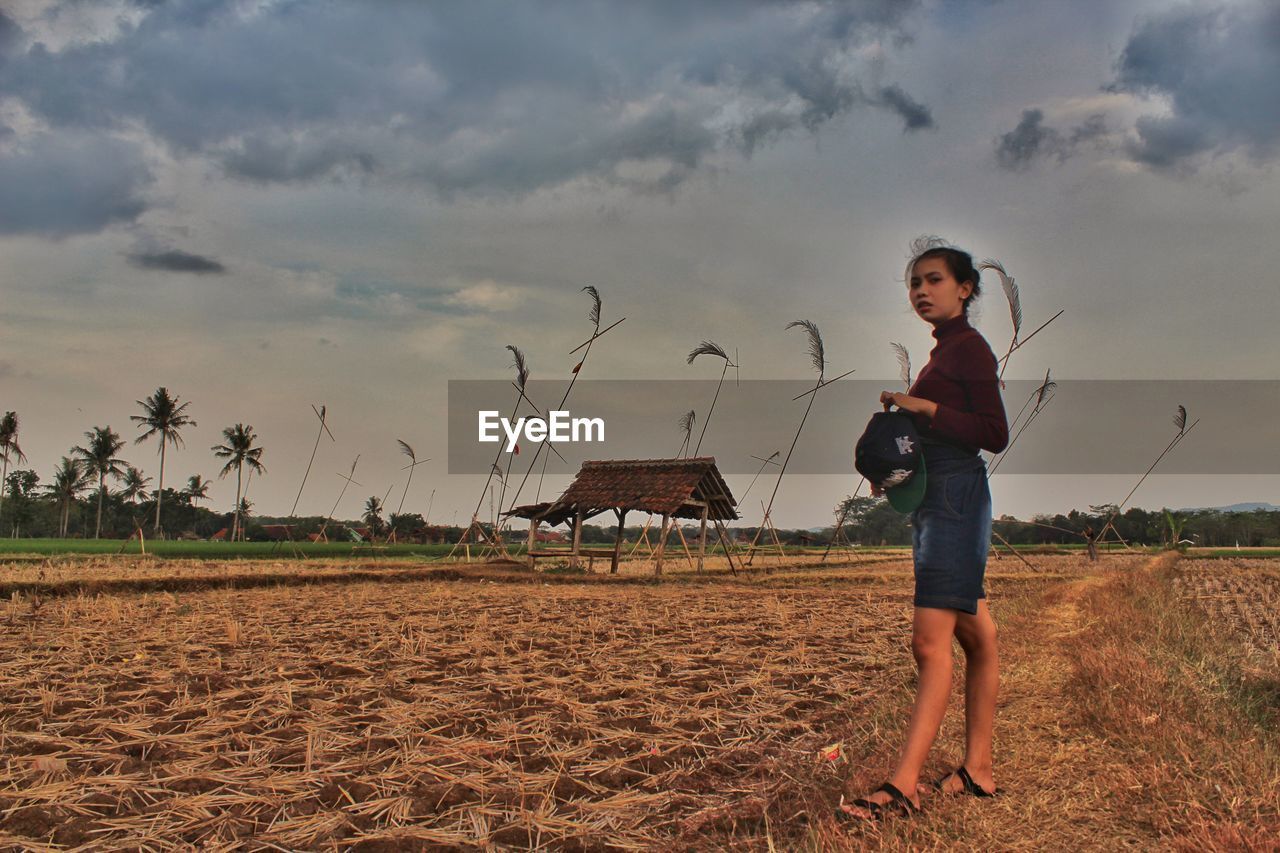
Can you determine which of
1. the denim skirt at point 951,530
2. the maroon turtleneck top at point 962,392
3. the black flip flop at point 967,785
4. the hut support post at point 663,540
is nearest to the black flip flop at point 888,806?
the black flip flop at point 967,785

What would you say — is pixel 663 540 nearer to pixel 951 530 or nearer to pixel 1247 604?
pixel 1247 604

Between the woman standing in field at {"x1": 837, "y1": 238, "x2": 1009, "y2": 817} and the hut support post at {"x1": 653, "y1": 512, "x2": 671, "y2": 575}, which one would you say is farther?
the hut support post at {"x1": 653, "y1": 512, "x2": 671, "y2": 575}

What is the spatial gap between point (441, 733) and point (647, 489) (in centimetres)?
1623

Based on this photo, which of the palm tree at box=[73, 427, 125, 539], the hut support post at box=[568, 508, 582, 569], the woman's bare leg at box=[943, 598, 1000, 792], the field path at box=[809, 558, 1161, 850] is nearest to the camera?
the field path at box=[809, 558, 1161, 850]

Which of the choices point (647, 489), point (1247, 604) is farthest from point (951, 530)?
point (647, 489)

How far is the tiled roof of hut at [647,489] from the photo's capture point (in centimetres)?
1895

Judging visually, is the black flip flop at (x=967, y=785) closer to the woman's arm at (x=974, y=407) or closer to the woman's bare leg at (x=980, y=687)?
the woman's bare leg at (x=980, y=687)

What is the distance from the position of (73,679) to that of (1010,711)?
17.4 feet

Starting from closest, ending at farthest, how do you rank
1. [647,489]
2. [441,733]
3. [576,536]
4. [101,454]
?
[441,733]
[647,489]
[576,536]
[101,454]

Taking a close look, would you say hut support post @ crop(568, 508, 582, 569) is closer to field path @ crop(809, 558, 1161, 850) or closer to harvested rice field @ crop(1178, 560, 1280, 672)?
harvested rice field @ crop(1178, 560, 1280, 672)

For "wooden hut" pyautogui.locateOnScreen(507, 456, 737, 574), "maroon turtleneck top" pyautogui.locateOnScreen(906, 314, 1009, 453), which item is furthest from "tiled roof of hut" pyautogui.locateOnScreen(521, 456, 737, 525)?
"maroon turtleneck top" pyautogui.locateOnScreen(906, 314, 1009, 453)

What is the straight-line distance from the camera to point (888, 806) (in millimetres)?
2438

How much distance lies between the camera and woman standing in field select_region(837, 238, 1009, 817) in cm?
256

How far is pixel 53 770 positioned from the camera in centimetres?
304
